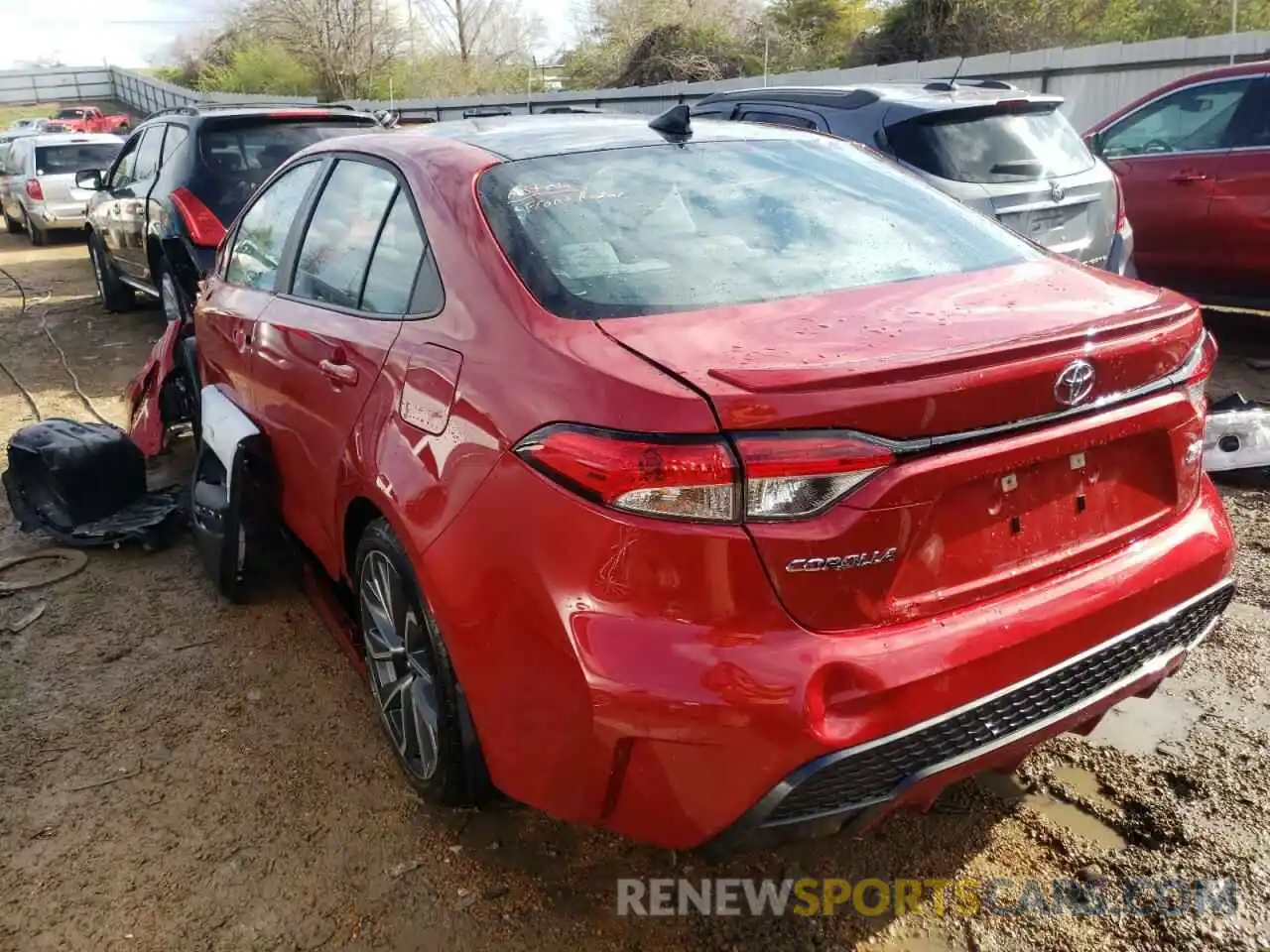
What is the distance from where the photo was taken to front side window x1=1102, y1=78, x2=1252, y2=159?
6582mm

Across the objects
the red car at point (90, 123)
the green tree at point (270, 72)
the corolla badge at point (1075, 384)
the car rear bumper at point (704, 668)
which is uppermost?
the green tree at point (270, 72)

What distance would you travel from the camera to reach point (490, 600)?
2.04 m

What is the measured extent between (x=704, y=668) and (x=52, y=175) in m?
16.3

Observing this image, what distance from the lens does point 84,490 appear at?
14.2 feet

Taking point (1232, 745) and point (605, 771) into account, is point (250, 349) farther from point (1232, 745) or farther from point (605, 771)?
point (1232, 745)

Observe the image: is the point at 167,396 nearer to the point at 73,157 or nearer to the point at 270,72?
the point at 73,157

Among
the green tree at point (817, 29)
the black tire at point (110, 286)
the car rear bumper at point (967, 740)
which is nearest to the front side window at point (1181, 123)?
the car rear bumper at point (967, 740)

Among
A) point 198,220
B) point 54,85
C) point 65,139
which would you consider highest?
point 54,85

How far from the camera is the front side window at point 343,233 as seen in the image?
2.80 meters

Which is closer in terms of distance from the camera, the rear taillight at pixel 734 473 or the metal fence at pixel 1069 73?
the rear taillight at pixel 734 473

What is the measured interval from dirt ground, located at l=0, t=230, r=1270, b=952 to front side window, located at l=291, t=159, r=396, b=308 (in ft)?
4.01

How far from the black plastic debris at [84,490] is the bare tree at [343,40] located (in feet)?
137

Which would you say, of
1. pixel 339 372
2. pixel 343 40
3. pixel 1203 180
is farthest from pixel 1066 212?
pixel 343 40

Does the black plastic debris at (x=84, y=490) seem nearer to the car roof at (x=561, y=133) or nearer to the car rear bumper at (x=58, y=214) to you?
the car roof at (x=561, y=133)
